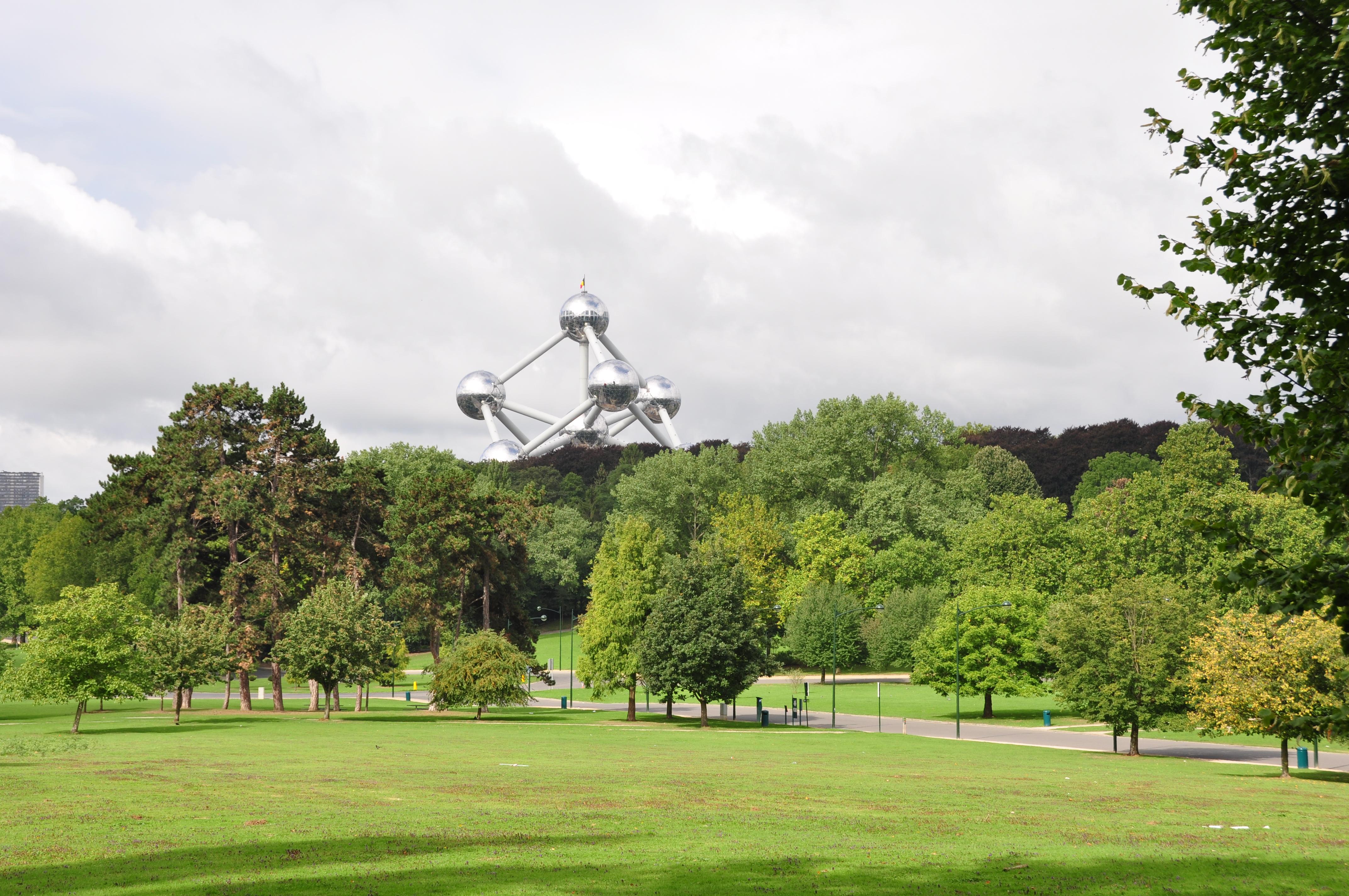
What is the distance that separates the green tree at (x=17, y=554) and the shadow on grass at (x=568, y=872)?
3586 inches

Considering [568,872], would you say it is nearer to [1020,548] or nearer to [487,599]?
[487,599]

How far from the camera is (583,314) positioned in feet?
465

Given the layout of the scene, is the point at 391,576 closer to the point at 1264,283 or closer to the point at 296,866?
the point at 296,866

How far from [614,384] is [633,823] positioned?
119m

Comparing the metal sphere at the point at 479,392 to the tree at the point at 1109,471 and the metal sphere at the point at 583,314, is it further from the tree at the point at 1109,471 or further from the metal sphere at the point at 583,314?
the tree at the point at 1109,471

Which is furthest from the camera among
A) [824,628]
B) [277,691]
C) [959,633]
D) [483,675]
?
[824,628]

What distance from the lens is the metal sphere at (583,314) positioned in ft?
465

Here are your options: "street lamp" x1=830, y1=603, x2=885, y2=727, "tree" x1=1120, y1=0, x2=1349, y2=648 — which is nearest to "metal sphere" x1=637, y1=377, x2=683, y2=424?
"street lamp" x1=830, y1=603, x2=885, y2=727

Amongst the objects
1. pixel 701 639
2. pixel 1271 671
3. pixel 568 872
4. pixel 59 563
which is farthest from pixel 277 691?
pixel 568 872

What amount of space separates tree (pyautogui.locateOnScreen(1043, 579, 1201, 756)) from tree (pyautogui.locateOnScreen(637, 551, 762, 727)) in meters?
15.5

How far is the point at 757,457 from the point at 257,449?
53.9 meters

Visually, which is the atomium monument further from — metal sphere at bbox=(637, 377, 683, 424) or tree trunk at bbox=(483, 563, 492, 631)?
tree trunk at bbox=(483, 563, 492, 631)

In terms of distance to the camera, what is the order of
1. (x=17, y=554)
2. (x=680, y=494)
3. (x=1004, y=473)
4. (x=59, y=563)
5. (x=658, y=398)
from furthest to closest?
(x=658, y=398) < (x=17, y=554) < (x=680, y=494) < (x=1004, y=473) < (x=59, y=563)

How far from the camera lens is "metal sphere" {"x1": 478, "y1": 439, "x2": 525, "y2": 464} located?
143125 mm
